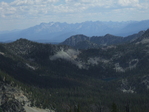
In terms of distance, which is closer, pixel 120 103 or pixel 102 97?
pixel 120 103

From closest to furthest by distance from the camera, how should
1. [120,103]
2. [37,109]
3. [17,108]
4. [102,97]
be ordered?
[17,108] → [37,109] → [120,103] → [102,97]

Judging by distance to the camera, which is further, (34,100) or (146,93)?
(146,93)

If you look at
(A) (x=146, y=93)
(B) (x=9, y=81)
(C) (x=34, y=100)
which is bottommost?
(A) (x=146, y=93)

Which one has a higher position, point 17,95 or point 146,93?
point 17,95

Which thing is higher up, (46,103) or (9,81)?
(9,81)

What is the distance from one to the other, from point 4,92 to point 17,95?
6.85 metres

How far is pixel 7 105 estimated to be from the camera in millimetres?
115125

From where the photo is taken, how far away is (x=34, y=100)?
428 feet

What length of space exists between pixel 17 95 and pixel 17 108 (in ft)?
48.1

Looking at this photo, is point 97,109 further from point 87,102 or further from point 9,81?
point 9,81

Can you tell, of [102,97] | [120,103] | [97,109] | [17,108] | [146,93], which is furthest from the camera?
[146,93]

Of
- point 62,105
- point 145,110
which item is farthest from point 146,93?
point 62,105

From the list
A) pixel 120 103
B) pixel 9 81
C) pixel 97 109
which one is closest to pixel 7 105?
pixel 9 81

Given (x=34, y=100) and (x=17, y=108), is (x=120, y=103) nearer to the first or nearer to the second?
(x=34, y=100)
